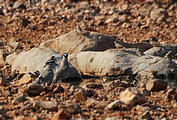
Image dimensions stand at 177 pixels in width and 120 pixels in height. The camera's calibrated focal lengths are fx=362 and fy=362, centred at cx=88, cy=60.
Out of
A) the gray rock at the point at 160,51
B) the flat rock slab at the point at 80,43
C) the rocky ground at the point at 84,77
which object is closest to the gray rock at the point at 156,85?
the rocky ground at the point at 84,77

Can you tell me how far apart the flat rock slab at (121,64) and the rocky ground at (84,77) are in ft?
0.72

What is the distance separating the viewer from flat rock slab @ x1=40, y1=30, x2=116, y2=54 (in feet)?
25.5

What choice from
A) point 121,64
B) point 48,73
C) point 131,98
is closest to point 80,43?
point 121,64

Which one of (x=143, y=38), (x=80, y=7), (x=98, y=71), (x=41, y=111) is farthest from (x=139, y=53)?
(x=80, y=7)

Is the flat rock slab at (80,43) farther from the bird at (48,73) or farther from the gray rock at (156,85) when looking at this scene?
the gray rock at (156,85)

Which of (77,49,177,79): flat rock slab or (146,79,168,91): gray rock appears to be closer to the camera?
(146,79,168,91): gray rock

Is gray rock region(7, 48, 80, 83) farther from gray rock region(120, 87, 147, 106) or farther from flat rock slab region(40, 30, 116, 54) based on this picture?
gray rock region(120, 87, 147, 106)

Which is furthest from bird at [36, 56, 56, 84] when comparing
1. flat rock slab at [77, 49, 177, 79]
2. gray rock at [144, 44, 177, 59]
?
gray rock at [144, 44, 177, 59]

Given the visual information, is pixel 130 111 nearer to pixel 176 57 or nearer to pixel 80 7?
pixel 176 57

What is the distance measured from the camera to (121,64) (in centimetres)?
673

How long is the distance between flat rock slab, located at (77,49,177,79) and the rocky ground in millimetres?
220

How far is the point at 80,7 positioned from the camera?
12.1 m

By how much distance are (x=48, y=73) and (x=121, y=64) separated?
1.37 meters

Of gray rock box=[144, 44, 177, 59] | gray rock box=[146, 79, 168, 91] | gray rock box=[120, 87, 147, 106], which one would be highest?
gray rock box=[120, 87, 147, 106]
